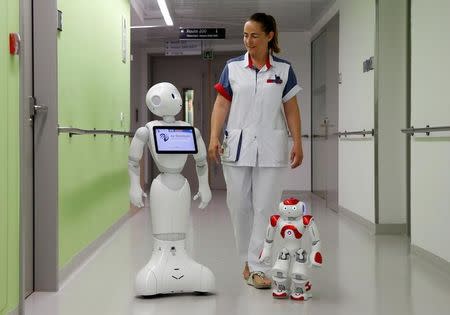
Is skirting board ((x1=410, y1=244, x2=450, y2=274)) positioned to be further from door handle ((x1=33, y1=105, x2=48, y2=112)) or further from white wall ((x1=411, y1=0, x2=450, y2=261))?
door handle ((x1=33, y1=105, x2=48, y2=112))

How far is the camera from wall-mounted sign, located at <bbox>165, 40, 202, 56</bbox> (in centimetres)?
975

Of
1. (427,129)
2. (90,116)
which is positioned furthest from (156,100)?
(427,129)

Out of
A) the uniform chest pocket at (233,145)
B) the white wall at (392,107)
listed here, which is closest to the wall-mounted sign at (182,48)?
the white wall at (392,107)

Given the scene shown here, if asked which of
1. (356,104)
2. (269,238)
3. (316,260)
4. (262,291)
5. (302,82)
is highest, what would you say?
(302,82)

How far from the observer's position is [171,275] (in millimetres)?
3113

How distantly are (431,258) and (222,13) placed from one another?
5309mm

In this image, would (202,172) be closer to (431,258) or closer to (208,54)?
(431,258)

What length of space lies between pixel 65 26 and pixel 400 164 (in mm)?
3457

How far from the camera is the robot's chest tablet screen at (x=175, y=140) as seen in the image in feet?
10.3

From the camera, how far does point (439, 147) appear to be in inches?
151

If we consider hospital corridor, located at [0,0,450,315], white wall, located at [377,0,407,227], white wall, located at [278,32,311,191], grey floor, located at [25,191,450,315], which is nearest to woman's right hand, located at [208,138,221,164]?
hospital corridor, located at [0,0,450,315]

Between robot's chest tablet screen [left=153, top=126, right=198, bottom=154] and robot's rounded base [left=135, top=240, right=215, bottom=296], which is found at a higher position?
robot's chest tablet screen [left=153, top=126, right=198, bottom=154]

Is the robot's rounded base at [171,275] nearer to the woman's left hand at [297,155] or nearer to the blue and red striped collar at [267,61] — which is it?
the woman's left hand at [297,155]

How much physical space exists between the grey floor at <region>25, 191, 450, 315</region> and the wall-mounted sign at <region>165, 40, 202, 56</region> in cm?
531
